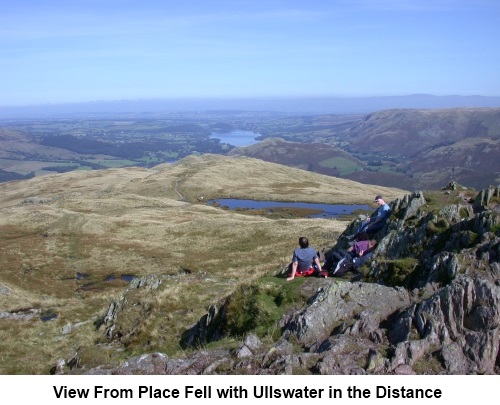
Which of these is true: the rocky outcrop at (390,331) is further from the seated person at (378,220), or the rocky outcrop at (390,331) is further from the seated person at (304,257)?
the seated person at (378,220)

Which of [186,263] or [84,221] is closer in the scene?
[186,263]

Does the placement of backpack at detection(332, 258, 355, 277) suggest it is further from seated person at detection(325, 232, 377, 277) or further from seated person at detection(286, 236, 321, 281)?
seated person at detection(286, 236, 321, 281)

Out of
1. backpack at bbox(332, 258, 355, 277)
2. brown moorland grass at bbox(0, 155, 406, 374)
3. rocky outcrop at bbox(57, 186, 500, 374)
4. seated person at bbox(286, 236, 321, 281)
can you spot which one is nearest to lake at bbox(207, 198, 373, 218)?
brown moorland grass at bbox(0, 155, 406, 374)

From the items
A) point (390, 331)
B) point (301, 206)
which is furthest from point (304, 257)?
point (301, 206)

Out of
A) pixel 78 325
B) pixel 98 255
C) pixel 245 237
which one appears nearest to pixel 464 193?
pixel 78 325

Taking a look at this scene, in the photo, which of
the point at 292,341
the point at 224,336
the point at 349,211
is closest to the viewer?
the point at 292,341

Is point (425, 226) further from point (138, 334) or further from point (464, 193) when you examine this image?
point (138, 334)

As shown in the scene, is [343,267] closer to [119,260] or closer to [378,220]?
[378,220]
